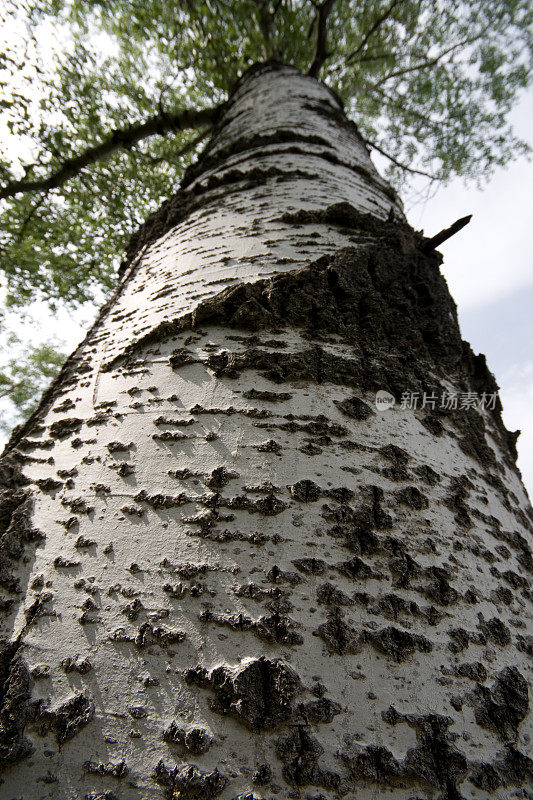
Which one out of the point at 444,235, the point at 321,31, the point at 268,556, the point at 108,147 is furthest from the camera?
the point at 321,31

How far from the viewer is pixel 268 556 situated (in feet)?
2.35

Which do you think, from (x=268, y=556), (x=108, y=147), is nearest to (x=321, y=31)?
(x=108, y=147)

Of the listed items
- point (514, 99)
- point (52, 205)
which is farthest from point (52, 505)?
point (514, 99)

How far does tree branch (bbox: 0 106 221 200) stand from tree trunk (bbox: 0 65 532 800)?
13.1 ft

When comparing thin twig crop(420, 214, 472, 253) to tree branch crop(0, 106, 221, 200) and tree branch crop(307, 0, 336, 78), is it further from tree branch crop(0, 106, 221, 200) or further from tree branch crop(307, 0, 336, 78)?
tree branch crop(307, 0, 336, 78)

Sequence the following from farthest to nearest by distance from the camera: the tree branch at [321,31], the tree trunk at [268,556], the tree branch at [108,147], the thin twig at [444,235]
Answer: the tree branch at [321,31] → the tree branch at [108,147] → the thin twig at [444,235] → the tree trunk at [268,556]

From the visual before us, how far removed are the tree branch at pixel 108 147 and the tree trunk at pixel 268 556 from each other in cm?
400

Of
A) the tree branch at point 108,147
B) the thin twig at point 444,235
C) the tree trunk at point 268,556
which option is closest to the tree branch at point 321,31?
the tree branch at point 108,147

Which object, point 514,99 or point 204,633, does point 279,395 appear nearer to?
point 204,633

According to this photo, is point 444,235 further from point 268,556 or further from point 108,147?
point 108,147

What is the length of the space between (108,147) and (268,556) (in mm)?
5221

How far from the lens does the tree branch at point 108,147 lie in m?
4.20

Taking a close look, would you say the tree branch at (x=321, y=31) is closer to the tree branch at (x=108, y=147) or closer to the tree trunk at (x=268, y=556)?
the tree branch at (x=108, y=147)

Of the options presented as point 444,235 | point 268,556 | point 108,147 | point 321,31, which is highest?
point 321,31
